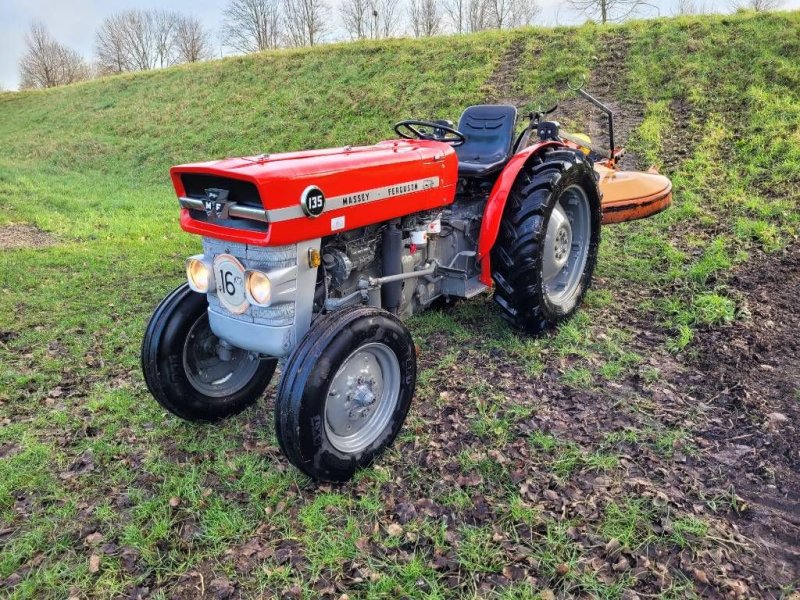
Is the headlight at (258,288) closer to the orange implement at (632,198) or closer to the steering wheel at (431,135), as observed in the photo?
the steering wheel at (431,135)

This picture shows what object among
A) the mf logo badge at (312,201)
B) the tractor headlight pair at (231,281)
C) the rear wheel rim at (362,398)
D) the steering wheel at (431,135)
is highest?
the steering wheel at (431,135)

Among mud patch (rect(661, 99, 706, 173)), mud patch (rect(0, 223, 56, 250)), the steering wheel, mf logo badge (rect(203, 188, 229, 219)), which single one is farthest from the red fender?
mud patch (rect(0, 223, 56, 250))

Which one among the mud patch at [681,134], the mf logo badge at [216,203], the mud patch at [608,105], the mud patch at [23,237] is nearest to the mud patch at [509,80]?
the mud patch at [608,105]

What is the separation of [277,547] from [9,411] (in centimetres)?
225

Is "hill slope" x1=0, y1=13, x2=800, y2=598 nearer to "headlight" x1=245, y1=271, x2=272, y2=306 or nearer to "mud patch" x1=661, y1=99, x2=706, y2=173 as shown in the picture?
"mud patch" x1=661, y1=99, x2=706, y2=173

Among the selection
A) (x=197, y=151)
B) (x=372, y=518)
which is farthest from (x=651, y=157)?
(x=197, y=151)

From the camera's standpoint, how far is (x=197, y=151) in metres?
14.1

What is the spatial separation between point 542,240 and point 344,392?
1748 millimetres

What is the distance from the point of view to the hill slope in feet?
7.38

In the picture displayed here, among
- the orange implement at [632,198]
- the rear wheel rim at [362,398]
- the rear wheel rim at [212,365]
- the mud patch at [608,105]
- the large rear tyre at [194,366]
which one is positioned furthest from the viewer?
the mud patch at [608,105]

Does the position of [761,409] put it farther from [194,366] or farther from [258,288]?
[194,366]

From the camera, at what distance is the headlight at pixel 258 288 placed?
2.54m

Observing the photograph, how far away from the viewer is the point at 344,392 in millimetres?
2684

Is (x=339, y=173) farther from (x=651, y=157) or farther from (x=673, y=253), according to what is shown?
(x=651, y=157)
